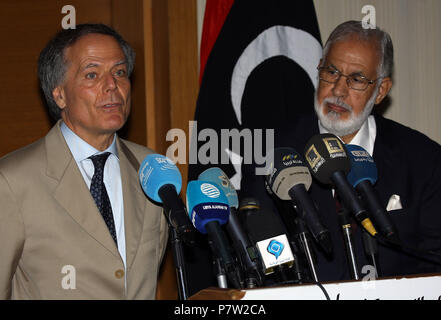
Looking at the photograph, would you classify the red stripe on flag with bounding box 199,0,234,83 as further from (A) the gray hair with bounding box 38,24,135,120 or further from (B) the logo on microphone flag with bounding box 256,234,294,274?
(B) the logo on microphone flag with bounding box 256,234,294,274

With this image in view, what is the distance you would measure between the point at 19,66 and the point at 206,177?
2.00 meters

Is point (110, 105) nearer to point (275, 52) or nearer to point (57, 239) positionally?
point (57, 239)

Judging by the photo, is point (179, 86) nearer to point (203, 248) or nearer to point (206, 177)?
point (203, 248)

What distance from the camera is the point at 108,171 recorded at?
2.39 meters

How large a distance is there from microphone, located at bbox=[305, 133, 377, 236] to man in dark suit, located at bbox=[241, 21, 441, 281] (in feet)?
2.45

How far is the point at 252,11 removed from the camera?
3.72 meters

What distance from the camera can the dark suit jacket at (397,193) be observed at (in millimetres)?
2391

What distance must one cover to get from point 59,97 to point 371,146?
1600 mm

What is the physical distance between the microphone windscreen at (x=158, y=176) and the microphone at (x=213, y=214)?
0.12 metres

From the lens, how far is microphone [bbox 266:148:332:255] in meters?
1.58

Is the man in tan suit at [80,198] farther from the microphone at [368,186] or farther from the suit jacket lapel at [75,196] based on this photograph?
the microphone at [368,186]

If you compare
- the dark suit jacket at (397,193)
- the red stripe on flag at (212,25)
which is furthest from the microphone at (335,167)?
the red stripe on flag at (212,25)

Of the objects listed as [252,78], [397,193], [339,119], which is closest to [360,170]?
[397,193]
